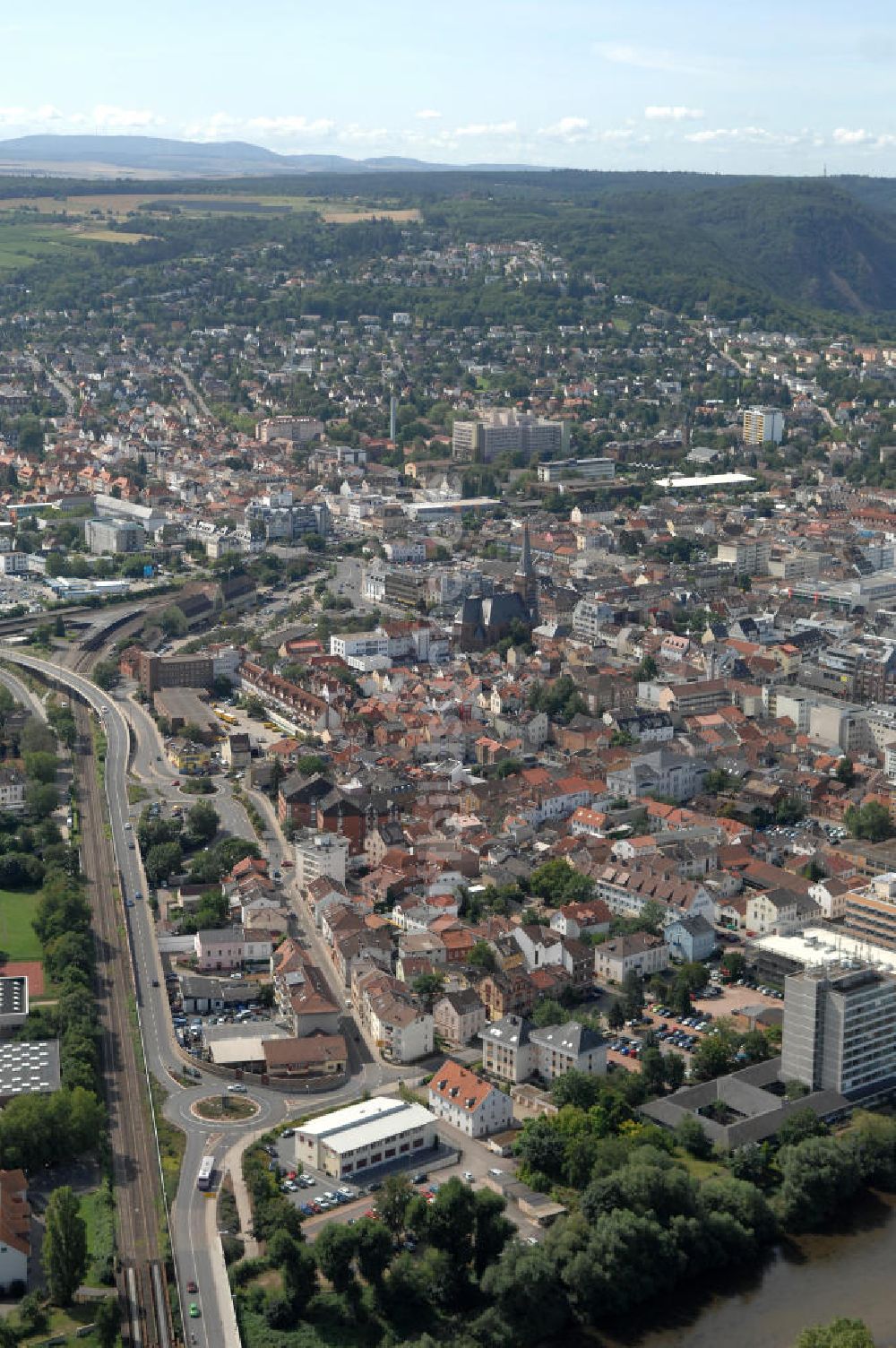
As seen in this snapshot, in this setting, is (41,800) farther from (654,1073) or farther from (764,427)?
(764,427)

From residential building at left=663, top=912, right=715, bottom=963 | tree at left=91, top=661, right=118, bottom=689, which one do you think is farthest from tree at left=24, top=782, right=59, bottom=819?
residential building at left=663, top=912, right=715, bottom=963

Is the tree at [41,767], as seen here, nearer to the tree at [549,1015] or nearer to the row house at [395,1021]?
the row house at [395,1021]

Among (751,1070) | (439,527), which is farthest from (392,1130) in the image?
(439,527)

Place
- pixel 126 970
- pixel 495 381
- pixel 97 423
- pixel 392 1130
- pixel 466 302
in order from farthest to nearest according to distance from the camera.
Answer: pixel 466 302, pixel 495 381, pixel 97 423, pixel 126 970, pixel 392 1130

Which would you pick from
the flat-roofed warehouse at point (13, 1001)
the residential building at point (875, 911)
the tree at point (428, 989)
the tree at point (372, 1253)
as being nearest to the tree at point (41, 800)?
the flat-roofed warehouse at point (13, 1001)

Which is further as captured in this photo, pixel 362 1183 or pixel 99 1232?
pixel 362 1183

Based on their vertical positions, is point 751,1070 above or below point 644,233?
below

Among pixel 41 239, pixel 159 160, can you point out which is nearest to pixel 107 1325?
pixel 41 239

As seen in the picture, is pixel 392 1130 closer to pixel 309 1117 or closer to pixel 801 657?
pixel 309 1117
